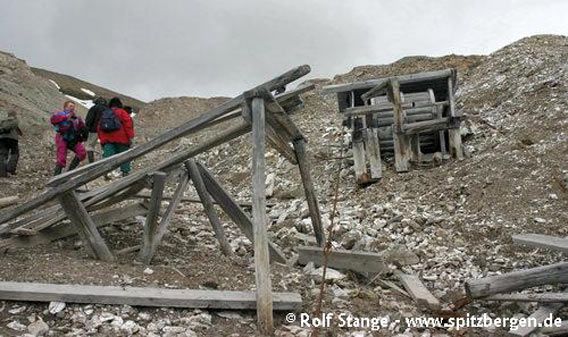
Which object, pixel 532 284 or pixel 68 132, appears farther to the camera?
pixel 68 132

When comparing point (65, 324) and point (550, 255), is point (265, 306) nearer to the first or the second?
point (65, 324)

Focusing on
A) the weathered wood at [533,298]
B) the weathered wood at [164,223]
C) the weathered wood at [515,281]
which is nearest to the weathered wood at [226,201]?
the weathered wood at [164,223]

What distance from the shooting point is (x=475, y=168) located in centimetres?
1068

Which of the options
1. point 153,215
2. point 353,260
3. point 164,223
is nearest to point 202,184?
point 164,223

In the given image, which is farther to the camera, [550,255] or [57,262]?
[550,255]

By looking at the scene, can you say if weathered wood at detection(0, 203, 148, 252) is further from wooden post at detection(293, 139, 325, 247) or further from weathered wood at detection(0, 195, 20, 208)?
weathered wood at detection(0, 195, 20, 208)

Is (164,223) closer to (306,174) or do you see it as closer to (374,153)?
(306,174)

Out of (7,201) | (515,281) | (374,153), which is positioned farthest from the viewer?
(374,153)

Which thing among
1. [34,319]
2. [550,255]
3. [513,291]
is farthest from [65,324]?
[550,255]

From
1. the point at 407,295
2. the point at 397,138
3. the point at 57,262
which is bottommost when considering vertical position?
the point at 407,295

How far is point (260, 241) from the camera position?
5.26 meters

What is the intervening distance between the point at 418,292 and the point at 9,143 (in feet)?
36.0

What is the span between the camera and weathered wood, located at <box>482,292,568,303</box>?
5.58 m

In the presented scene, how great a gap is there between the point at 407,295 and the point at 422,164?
20.3 feet
